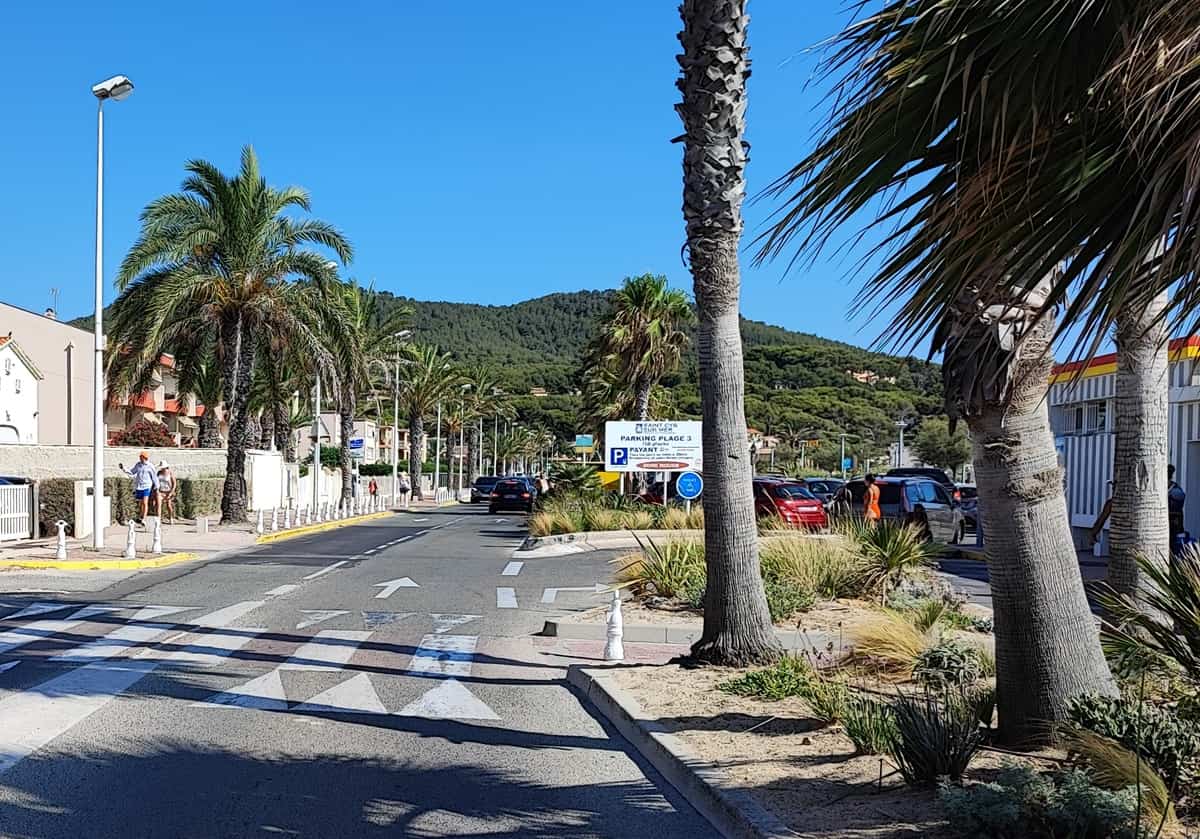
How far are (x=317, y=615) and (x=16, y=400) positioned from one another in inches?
1429

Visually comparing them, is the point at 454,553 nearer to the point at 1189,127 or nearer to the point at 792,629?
the point at 792,629

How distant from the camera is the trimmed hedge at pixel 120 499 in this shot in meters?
26.2

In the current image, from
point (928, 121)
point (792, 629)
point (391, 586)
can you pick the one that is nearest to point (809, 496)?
point (391, 586)

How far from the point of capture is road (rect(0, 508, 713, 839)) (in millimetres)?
6340

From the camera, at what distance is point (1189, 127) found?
139 inches

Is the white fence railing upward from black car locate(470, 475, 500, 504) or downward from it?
upward

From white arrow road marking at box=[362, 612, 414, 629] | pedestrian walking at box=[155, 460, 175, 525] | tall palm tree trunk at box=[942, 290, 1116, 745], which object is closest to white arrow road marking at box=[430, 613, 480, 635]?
white arrow road marking at box=[362, 612, 414, 629]

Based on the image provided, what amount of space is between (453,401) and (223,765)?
3241 inches

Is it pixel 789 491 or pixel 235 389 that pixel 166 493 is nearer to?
pixel 235 389

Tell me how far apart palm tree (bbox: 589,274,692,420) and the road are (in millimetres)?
28072

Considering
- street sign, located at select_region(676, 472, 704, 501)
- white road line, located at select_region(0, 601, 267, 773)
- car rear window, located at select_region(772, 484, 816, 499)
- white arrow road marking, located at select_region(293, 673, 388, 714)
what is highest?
street sign, located at select_region(676, 472, 704, 501)

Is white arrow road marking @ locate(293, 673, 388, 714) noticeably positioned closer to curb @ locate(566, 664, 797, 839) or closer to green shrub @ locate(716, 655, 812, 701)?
curb @ locate(566, 664, 797, 839)

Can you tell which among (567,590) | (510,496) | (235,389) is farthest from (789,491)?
A: (510,496)

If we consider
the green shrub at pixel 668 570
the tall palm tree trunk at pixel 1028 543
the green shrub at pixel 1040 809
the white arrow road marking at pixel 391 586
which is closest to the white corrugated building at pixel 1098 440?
the green shrub at pixel 668 570
